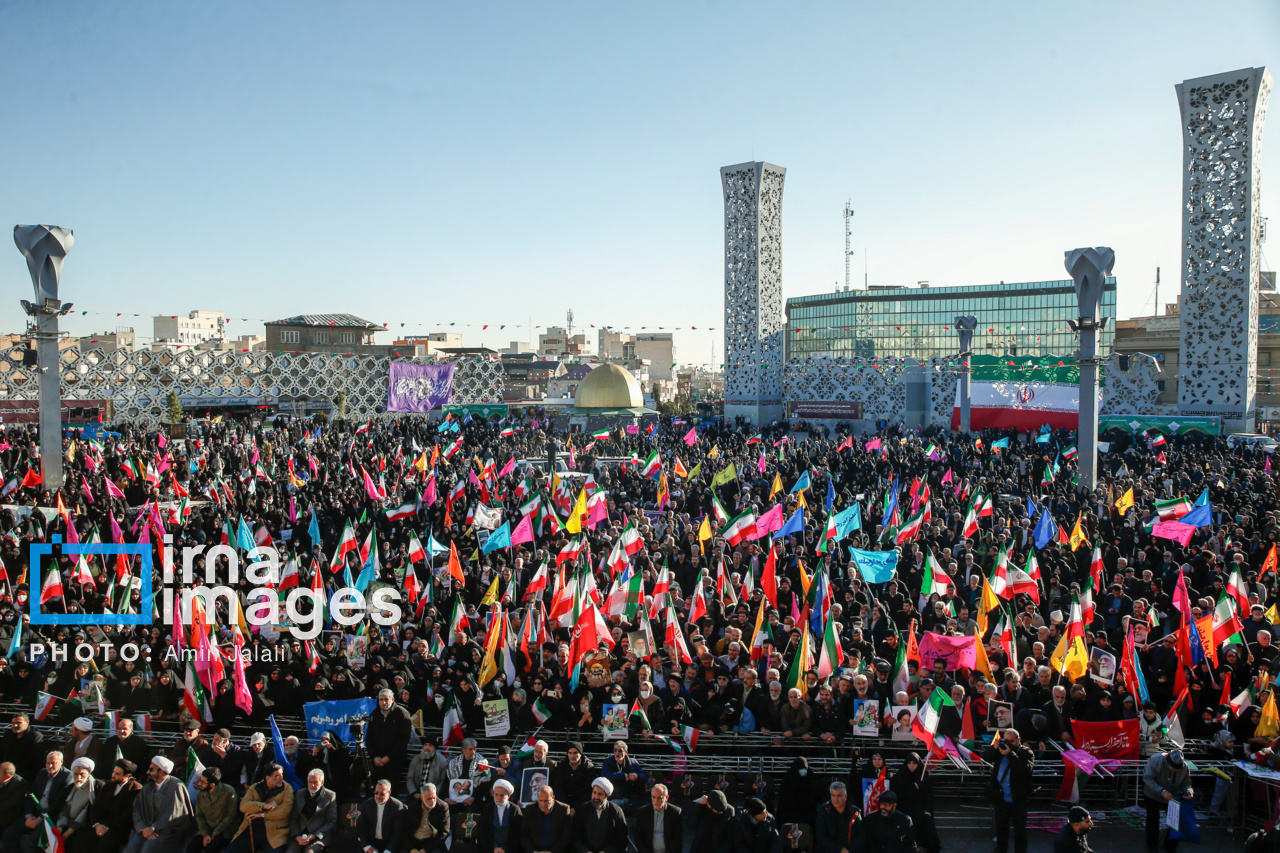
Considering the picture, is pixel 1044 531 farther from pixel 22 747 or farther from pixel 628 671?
pixel 22 747

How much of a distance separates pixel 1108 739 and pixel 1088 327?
1500 cm

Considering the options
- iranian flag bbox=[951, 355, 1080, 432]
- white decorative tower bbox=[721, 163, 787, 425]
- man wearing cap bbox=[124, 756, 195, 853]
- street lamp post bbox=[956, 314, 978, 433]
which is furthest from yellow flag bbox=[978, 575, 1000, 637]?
white decorative tower bbox=[721, 163, 787, 425]

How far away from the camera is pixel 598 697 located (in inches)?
313

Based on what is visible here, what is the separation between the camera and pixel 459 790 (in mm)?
6910

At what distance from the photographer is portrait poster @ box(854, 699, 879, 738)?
7449 mm

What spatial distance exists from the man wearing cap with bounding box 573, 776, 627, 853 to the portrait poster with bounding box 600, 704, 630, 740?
1149mm

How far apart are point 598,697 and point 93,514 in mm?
12788

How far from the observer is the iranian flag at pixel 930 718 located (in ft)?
23.6

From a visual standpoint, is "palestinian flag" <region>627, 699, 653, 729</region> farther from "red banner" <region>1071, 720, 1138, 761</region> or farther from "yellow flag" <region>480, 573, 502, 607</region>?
"red banner" <region>1071, 720, 1138, 761</region>

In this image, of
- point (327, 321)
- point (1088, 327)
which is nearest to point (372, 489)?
point (1088, 327)

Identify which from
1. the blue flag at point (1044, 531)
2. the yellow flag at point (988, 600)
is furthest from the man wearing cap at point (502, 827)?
the blue flag at point (1044, 531)

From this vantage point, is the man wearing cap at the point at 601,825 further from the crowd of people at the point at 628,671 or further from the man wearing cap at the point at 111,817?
the man wearing cap at the point at 111,817

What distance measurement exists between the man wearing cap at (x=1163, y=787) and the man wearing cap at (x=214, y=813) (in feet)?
21.3

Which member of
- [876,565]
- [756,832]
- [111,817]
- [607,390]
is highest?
[607,390]
